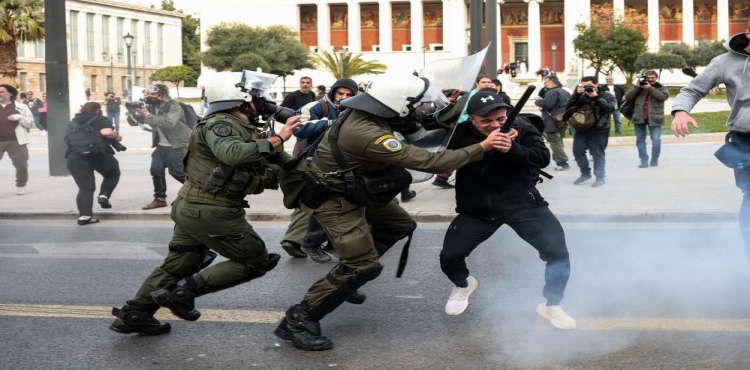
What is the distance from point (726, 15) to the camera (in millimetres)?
72875

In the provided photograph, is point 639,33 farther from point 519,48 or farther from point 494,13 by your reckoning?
point 494,13

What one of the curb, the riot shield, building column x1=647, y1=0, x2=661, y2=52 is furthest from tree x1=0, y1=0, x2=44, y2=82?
building column x1=647, y1=0, x2=661, y2=52

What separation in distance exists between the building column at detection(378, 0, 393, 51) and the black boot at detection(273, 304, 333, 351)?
247 ft

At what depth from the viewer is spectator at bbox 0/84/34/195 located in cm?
1355

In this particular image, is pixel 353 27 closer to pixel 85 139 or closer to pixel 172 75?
pixel 172 75

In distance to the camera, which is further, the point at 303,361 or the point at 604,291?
the point at 604,291

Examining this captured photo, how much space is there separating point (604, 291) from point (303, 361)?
231 centimetres

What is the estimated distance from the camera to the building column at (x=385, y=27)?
263 ft

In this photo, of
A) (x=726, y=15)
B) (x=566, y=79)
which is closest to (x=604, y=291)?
(x=566, y=79)

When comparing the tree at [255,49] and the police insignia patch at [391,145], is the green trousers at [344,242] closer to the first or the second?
the police insignia patch at [391,145]

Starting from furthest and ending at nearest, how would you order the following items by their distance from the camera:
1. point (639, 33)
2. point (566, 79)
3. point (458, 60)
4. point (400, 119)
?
point (566, 79)
point (639, 33)
point (458, 60)
point (400, 119)

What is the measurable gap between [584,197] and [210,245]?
7305 mm

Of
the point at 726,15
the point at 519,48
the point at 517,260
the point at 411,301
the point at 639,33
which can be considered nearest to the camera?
the point at 411,301

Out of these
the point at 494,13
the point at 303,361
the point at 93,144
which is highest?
the point at 494,13
